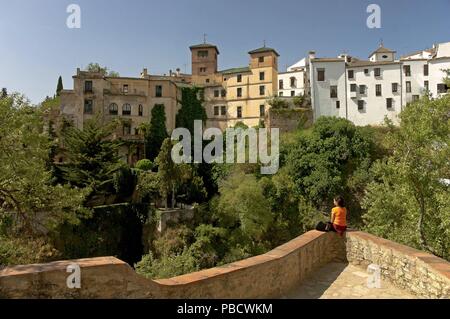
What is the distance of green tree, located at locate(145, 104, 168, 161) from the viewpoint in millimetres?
45594

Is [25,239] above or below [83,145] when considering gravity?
below

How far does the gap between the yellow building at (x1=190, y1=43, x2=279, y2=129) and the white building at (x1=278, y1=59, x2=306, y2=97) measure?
3.26m

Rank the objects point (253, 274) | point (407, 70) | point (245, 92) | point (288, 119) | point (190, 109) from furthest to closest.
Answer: point (245, 92), point (190, 109), point (407, 70), point (288, 119), point (253, 274)

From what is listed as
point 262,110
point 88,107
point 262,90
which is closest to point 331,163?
point 262,110

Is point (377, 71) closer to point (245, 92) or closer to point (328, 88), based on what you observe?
point (328, 88)

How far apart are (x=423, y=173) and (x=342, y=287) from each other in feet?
25.7

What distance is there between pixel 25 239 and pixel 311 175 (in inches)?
923

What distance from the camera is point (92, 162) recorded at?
1254 inches

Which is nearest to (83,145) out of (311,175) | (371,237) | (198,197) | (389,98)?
(198,197)

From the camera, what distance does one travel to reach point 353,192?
35.0m

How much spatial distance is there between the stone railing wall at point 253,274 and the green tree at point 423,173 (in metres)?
5.82

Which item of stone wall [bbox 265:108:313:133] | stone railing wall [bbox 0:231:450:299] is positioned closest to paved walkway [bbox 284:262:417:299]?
stone railing wall [bbox 0:231:450:299]

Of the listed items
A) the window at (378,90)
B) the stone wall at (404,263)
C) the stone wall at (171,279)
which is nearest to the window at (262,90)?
the window at (378,90)
